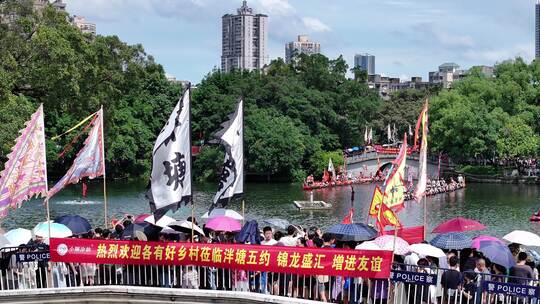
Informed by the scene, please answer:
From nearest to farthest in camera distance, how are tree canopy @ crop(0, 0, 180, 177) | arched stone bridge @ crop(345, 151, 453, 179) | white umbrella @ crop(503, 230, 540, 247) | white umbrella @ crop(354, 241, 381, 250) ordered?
white umbrella @ crop(354, 241, 381, 250) < white umbrella @ crop(503, 230, 540, 247) < tree canopy @ crop(0, 0, 180, 177) < arched stone bridge @ crop(345, 151, 453, 179)

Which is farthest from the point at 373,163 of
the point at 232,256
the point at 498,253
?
the point at 232,256

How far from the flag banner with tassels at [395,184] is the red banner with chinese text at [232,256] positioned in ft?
14.5

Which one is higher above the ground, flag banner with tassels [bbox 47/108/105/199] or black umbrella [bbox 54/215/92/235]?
flag banner with tassels [bbox 47/108/105/199]

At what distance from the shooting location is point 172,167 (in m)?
15.5

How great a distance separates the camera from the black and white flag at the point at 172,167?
15469 mm

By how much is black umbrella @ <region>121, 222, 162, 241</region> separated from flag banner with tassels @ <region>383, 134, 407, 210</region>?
527 centimetres

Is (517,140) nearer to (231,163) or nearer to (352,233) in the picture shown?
(352,233)

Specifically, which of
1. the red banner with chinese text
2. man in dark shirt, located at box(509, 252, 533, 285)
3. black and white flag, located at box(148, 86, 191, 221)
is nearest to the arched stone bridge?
black and white flag, located at box(148, 86, 191, 221)

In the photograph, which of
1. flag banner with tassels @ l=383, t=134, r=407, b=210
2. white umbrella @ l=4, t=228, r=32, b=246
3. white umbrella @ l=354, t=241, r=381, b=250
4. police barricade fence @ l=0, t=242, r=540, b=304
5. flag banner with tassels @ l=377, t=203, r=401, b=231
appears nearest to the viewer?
police barricade fence @ l=0, t=242, r=540, b=304

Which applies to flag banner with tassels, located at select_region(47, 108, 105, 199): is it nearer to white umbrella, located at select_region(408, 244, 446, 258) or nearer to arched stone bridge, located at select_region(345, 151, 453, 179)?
white umbrella, located at select_region(408, 244, 446, 258)

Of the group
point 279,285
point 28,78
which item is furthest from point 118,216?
point 279,285

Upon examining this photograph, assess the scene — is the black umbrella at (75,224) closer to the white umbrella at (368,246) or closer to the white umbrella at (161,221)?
the white umbrella at (161,221)

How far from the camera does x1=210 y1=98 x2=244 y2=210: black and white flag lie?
53.9 feet

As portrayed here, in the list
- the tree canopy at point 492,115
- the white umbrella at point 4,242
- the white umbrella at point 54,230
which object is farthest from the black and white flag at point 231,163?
the tree canopy at point 492,115
